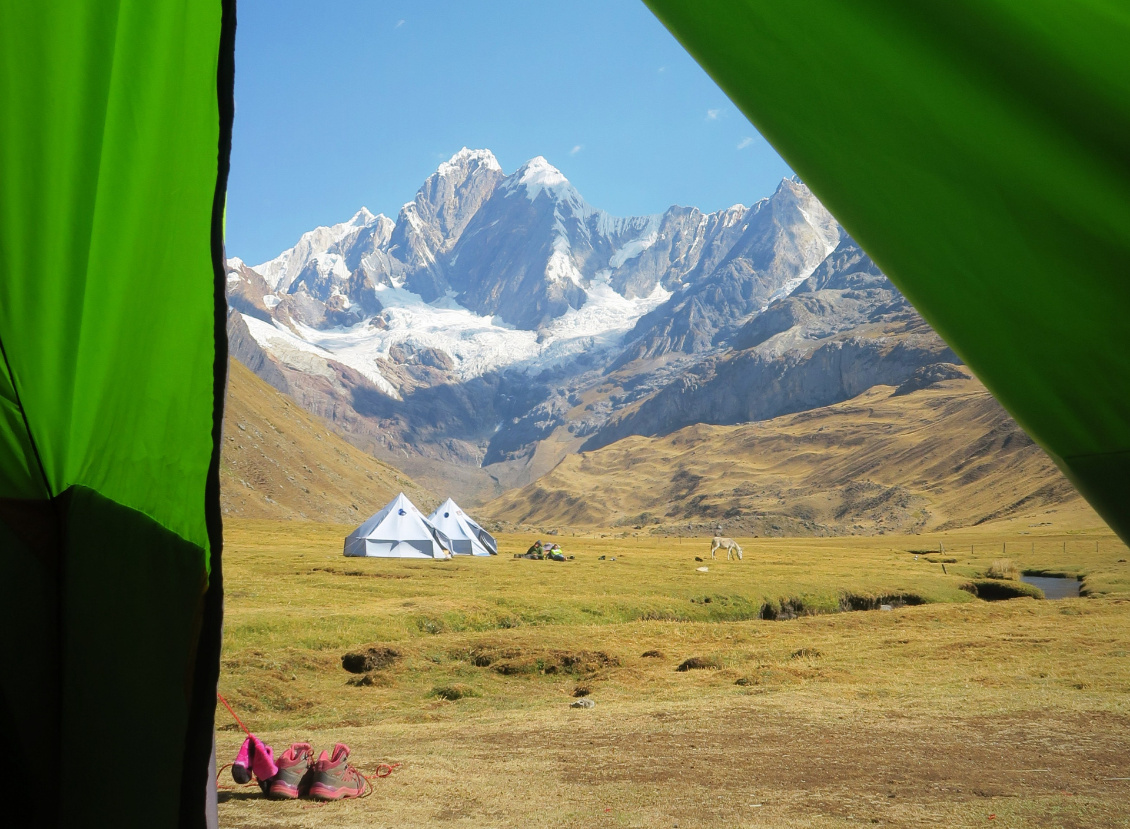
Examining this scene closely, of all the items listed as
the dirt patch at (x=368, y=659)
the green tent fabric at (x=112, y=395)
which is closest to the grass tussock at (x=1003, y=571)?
the dirt patch at (x=368, y=659)

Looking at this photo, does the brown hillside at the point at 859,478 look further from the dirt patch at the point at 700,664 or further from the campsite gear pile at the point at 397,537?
the dirt patch at the point at 700,664

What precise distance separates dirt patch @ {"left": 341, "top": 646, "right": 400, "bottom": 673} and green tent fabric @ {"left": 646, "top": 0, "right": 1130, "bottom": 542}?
16743 millimetres

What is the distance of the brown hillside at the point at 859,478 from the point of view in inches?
4680

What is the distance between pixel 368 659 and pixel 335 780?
31.0ft

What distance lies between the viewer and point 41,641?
13.9ft

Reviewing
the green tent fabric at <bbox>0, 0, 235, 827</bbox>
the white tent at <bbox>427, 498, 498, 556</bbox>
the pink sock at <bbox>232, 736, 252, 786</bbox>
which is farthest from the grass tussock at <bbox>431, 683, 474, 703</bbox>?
the white tent at <bbox>427, 498, 498, 556</bbox>

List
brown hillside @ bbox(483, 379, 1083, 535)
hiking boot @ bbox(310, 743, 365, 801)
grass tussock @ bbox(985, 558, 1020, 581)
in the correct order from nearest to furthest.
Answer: hiking boot @ bbox(310, 743, 365, 801), grass tussock @ bbox(985, 558, 1020, 581), brown hillside @ bbox(483, 379, 1083, 535)

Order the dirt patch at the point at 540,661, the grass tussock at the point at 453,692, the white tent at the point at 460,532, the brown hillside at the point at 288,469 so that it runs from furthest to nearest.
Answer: the brown hillside at the point at 288,469, the white tent at the point at 460,532, the dirt patch at the point at 540,661, the grass tussock at the point at 453,692

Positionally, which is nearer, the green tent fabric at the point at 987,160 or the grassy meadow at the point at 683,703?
the green tent fabric at the point at 987,160

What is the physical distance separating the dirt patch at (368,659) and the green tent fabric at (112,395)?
43.9 ft

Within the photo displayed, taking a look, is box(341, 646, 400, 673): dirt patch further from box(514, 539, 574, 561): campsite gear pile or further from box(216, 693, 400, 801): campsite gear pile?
box(514, 539, 574, 561): campsite gear pile

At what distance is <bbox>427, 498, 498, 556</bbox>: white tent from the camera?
5056cm

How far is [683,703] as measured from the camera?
13562 millimetres

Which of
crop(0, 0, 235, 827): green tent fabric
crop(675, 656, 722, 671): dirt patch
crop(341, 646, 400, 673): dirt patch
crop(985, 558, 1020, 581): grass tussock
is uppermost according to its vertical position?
crop(0, 0, 235, 827): green tent fabric
